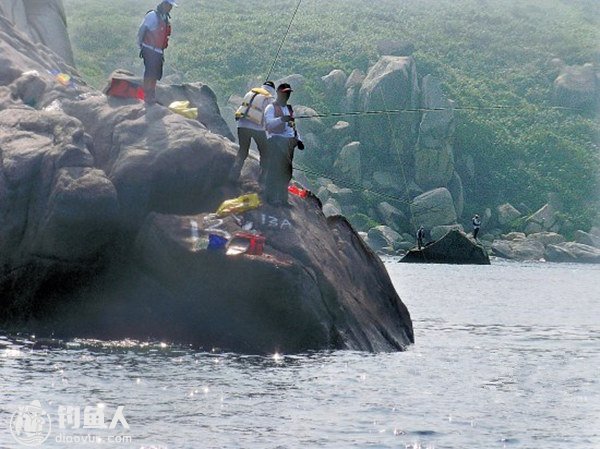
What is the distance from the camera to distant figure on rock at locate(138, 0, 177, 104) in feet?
81.6

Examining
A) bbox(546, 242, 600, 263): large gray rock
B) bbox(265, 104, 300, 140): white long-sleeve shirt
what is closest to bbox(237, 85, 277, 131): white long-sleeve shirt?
bbox(265, 104, 300, 140): white long-sleeve shirt

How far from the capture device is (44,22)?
5259 centimetres

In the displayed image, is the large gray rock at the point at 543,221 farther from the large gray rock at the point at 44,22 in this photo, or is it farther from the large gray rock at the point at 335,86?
the large gray rock at the point at 44,22

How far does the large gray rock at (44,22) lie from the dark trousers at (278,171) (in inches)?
1063

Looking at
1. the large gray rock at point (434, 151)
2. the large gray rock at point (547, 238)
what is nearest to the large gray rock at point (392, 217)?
the large gray rock at point (434, 151)

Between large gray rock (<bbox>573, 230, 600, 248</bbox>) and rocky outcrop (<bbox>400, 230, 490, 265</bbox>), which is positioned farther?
large gray rock (<bbox>573, 230, 600, 248</bbox>)

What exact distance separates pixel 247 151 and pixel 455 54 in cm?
Answer: 12299

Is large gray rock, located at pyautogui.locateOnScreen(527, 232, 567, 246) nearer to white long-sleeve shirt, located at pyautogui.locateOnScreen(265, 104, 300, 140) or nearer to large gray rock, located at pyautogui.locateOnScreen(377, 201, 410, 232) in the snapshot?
large gray rock, located at pyautogui.locateOnScreen(377, 201, 410, 232)

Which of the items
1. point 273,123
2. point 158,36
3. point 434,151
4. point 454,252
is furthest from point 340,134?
point 273,123

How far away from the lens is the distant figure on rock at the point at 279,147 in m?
24.0

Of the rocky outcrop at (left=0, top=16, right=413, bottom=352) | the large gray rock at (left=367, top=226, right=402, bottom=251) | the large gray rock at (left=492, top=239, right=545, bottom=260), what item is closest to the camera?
the rocky outcrop at (left=0, top=16, right=413, bottom=352)

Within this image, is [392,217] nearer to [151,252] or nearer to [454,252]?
[454,252]

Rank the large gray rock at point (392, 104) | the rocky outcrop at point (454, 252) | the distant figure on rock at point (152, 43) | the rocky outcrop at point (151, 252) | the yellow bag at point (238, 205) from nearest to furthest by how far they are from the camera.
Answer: the rocky outcrop at point (151, 252), the yellow bag at point (238, 205), the distant figure on rock at point (152, 43), the rocky outcrop at point (454, 252), the large gray rock at point (392, 104)

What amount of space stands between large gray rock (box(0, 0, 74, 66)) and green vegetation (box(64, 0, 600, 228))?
58.0 m
